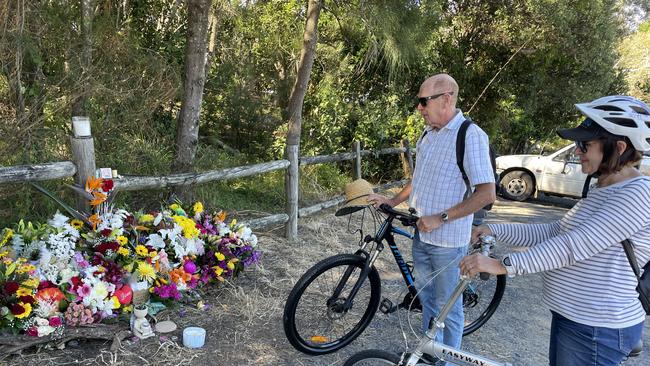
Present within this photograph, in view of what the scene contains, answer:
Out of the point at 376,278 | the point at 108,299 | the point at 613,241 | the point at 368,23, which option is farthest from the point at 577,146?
the point at 368,23

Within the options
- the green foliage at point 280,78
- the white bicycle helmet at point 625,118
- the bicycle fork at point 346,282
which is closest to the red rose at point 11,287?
the green foliage at point 280,78

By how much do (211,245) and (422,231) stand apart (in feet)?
6.47

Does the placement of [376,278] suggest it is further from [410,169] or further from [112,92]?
[410,169]

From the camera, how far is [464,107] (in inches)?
437

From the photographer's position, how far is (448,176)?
2496 mm

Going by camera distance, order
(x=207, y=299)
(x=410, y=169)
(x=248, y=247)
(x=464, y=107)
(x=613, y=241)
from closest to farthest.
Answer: (x=613, y=241), (x=207, y=299), (x=248, y=247), (x=410, y=169), (x=464, y=107)

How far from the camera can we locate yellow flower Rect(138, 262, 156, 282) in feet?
10.2

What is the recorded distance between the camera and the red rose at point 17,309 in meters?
2.59

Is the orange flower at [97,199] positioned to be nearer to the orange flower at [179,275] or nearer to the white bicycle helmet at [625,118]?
the orange flower at [179,275]

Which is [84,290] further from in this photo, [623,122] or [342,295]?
[623,122]

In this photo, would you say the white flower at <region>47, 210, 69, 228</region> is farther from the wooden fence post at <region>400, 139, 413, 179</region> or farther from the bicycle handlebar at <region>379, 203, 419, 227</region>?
the wooden fence post at <region>400, 139, 413, 179</region>

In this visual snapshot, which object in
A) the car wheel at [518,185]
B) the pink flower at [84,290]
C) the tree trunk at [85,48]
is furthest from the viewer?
the car wheel at [518,185]

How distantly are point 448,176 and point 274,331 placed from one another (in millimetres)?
1768

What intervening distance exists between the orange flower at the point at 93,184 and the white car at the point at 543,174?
27.3ft
